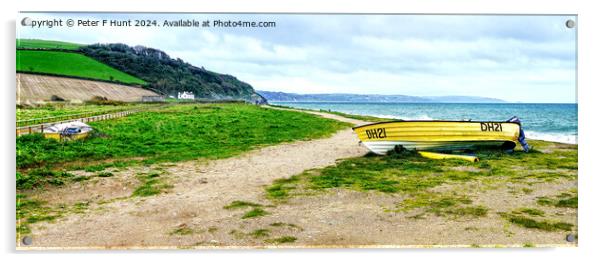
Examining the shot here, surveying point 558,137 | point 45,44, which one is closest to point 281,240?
point 45,44

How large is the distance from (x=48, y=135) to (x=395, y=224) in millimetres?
3877

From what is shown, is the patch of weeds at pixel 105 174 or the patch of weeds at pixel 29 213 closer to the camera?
the patch of weeds at pixel 29 213

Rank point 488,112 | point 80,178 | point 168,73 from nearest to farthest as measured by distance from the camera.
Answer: point 80,178 < point 168,73 < point 488,112

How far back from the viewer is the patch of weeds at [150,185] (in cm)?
441

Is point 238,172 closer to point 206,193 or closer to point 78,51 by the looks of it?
point 206,193

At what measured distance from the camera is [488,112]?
200 inches

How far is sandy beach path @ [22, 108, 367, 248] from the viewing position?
386 cm

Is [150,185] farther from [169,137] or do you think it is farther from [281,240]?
[281,240]

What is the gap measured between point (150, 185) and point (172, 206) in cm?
51

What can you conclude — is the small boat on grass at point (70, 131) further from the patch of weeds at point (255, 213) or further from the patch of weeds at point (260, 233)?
the patch of weeds at point (260, 233)

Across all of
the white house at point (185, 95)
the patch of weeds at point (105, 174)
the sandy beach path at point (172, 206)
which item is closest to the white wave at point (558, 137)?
the sandy beach path at point (172, 206)

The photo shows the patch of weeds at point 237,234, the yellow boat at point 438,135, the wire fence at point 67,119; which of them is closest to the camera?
the patch of weeds at point 237,234

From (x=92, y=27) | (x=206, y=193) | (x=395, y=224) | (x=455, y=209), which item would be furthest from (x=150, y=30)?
(x=455, y=209)

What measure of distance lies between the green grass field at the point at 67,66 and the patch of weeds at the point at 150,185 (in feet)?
3.75
